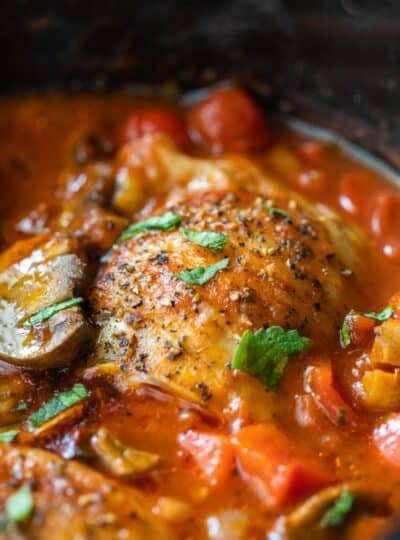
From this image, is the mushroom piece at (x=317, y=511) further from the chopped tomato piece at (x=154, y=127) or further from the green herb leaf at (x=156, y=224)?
the chopped tomato piece at (x=154, y=127)

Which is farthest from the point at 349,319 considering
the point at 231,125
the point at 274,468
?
the point at 231,125

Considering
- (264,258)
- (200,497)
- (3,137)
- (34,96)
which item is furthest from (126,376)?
(34,96)

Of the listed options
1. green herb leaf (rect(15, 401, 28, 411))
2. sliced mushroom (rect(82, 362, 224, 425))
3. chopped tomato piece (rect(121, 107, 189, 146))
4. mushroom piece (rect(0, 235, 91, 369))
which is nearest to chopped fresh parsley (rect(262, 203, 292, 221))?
mushroom piece (rect(0, 235, 91, 369))

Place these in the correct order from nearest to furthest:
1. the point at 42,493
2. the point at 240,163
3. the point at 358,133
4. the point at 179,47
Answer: the point at 42,493, the point at 240,163, the point at 358,133, the point at 179,47

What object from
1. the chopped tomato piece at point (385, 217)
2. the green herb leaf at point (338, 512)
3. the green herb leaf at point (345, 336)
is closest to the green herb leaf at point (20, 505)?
the green herb leaf at point (338, 512)

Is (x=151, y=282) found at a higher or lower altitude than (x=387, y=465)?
higher

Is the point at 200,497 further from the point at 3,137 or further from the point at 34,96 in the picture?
the point at 34,96

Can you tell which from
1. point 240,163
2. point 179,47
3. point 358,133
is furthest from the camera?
point 179,47
